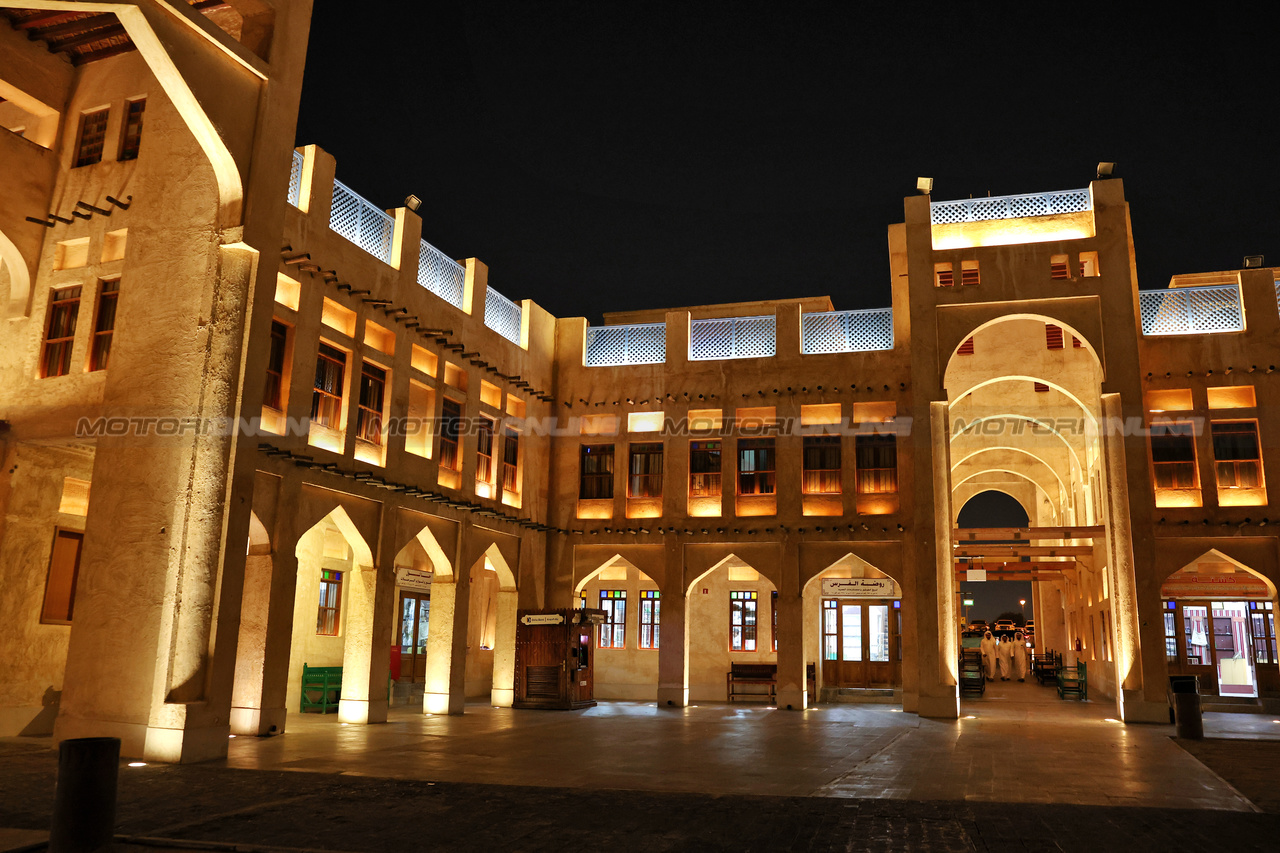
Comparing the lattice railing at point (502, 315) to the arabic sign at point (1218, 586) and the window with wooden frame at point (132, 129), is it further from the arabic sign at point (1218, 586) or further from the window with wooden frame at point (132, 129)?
the arabic sign at point (1218, 586)

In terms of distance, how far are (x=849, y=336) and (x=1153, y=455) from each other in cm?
695

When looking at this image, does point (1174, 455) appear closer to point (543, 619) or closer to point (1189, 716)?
point (1189, 716)

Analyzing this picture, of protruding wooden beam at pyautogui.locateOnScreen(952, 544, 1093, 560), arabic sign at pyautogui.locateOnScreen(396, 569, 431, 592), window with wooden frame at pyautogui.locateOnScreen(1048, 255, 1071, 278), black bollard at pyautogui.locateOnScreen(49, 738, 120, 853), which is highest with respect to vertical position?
window with wooden frame at pyautogui.locateOnScreen(1048, 255, 1071, 278)

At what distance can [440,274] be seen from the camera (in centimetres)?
2005

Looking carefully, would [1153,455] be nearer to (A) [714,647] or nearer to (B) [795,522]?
(B) [795,522]

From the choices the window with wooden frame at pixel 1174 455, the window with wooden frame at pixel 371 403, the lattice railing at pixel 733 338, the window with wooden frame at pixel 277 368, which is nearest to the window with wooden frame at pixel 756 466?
the lattice railing at pixel 733 338

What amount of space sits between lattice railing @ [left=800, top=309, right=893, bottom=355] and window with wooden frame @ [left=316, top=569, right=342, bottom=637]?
11515mm

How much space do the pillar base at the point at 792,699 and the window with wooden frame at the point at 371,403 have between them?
10.4 metres

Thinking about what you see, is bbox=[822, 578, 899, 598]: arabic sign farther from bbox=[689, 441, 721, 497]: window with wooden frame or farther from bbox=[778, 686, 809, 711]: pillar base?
bbox=[689, 441, 721, 497]: window with wooden frame

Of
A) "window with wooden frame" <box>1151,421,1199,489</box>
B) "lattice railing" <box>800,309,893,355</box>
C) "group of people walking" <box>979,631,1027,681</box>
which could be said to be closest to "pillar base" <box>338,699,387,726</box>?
"lattice railing" <box>800,309,893,355</box>

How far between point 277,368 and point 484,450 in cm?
641

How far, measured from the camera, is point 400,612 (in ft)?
73.4

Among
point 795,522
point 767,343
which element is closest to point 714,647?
point 795,522

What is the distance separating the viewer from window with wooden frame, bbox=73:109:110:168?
15.1m
